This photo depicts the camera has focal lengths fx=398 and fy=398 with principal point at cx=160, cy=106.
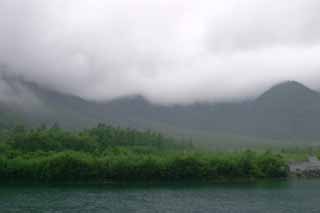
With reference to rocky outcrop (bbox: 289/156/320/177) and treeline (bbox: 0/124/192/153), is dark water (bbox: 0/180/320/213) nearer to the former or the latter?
rocky outcrop (bbox: 289/156/320/177)

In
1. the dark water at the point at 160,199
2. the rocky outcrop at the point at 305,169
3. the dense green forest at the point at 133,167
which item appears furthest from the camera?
the rocky outcrop at the point at 305,169

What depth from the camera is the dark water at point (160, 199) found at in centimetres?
5066

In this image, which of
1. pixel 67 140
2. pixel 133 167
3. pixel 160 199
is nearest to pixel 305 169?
pixel 133 167

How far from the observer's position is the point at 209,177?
90250 millimetres

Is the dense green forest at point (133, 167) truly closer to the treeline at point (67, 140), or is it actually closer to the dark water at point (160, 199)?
the dark water at point (160, 199)

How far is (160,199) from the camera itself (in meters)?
58.9

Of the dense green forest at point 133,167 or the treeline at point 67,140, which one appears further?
the treeline at point 67,140

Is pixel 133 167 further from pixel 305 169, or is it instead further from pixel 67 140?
pixel 305 169

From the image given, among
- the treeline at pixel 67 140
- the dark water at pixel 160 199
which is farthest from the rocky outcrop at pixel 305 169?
the treeline at pixel 67 140

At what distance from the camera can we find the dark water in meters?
50.7

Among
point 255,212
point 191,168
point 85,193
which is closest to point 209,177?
point 191,168

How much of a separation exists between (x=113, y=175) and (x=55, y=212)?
133 feet

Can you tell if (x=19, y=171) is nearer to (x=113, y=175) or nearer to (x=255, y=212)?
(x=113, y=175)

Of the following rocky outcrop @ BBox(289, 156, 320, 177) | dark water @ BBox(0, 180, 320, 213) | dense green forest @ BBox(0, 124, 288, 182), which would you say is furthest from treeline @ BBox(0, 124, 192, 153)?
rocky outcrop @ BBox(289, 156, 320, 177)
